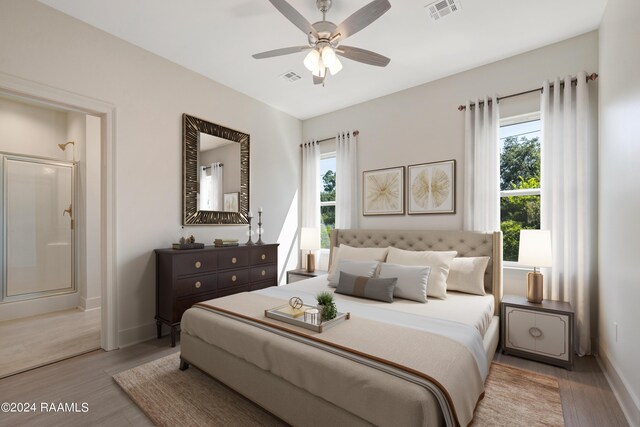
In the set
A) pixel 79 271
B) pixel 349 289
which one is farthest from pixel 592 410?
pixel 79 271

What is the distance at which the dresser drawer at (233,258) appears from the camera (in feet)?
11.5

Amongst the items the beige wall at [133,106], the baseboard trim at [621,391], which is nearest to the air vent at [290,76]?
the beige wall at [133,106]

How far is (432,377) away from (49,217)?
539 cm

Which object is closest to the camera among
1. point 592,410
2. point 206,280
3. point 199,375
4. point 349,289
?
point 592,410

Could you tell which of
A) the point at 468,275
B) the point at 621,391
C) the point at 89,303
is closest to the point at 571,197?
the point at 468,275

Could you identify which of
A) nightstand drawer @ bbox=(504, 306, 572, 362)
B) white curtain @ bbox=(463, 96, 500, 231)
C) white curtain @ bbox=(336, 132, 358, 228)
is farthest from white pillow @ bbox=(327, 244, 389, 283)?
nightstand drawer @ bbox=(504, 306, 572, 362)

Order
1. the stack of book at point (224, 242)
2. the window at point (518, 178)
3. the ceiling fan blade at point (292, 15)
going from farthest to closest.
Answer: the stack of book at point (224, 242)
the window at point (518, 178)
the ceiling fan blade at point (292, 15)

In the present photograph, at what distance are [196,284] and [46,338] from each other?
173 centimetres

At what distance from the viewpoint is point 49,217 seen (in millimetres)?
4285

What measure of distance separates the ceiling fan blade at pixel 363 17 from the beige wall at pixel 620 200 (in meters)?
1.57

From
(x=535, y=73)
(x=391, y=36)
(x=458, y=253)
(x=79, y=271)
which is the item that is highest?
(x=391, y=36)

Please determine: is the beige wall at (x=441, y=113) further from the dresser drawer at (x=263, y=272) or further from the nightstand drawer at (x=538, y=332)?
the dresser drawer at (x=263, y=272)

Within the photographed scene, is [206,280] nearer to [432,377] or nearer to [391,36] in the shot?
[432,377]

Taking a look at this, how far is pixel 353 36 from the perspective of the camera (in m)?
2.93
